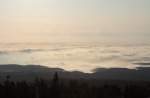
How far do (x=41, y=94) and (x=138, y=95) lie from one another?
45.8 feet

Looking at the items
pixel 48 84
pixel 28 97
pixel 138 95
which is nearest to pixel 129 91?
pixel 138 95

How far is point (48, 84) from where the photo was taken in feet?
255

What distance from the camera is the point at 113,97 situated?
2704 inches

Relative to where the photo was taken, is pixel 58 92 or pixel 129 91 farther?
pixel 129 91

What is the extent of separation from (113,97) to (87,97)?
17.3 feet

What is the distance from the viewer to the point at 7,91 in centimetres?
6662

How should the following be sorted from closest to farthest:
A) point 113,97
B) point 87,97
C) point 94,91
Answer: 1. point 87,97
2. point 113,97
3. point 94,91

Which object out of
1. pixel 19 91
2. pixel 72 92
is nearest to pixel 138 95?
pixel 72 92

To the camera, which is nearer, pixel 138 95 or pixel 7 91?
pixel 7 91

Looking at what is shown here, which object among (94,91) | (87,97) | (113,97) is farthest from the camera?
(94,91)

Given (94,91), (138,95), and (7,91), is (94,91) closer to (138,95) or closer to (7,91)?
(138,95)

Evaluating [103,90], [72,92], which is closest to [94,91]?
[103,90]

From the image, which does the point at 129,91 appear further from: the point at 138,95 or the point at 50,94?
the point at 50,94

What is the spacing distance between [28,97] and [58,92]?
4.11 metres
